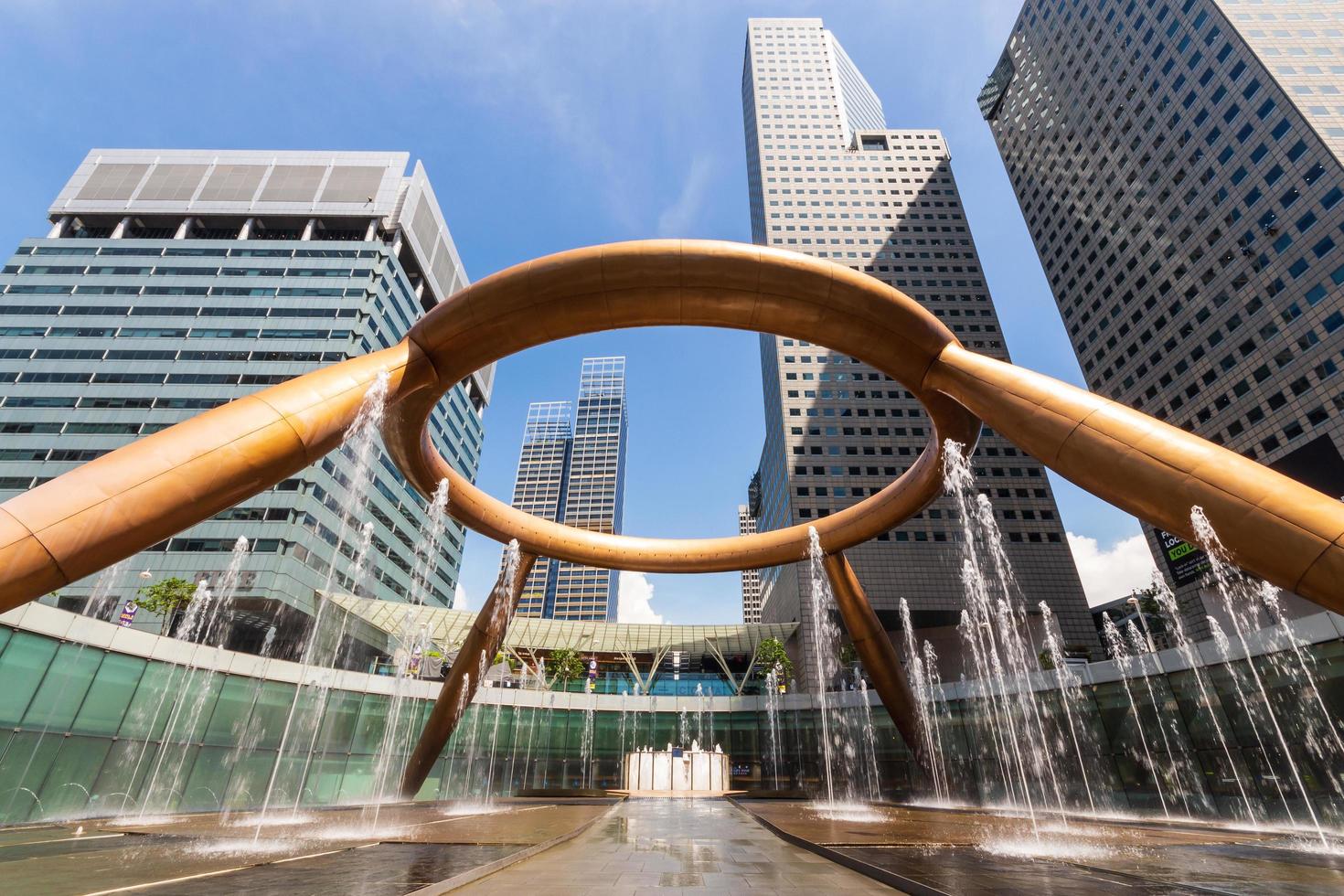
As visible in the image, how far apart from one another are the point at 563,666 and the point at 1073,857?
143 ft

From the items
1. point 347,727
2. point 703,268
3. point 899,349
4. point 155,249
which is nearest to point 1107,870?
point 899,349

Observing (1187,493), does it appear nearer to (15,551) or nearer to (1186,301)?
(15,551)

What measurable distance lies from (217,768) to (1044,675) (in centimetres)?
3165

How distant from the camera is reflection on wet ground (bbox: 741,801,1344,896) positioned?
6363mm

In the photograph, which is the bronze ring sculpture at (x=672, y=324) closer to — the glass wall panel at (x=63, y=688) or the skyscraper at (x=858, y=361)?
the glass wall panel at (x=63, y=688)

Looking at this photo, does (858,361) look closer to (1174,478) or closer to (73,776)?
(1174,478)

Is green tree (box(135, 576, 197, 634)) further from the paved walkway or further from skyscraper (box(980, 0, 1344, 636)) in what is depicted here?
skyscraper (box(980, 0, 1344, 636))

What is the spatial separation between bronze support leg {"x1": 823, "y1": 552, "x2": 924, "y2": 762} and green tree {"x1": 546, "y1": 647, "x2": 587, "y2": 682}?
103ft

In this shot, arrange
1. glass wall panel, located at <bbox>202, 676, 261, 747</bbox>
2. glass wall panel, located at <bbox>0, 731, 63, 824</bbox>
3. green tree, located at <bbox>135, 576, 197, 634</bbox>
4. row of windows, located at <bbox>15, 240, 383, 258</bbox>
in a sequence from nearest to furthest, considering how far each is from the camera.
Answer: glass wall panel, located at <bbox>0, 731, 63, 824</bbox> < glass wall panel, located at <bbox>202, 676, 261, 747</bbox> < green tree, located at <bbox>135, 576, 197, 634</bbox> < row of windows, located at <bbox>15, 240, 383, 258</bbox>

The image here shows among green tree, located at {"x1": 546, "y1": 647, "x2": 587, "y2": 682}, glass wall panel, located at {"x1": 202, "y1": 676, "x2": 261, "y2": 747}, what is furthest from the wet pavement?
green tree, located at {"x1": 546, "y1": 647, "x2": 587, "y2": 682}

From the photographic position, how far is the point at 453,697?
21.5 meters

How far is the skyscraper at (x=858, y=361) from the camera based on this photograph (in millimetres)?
54500

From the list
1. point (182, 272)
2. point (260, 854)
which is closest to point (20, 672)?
point (260, 854)

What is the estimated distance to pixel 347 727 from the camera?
2550 cm
